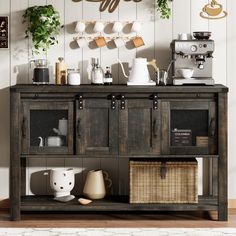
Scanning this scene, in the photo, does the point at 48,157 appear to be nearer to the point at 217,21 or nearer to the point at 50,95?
the point at 50,95

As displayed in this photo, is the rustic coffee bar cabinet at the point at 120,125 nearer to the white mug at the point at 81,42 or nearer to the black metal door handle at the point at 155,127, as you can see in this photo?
the black metal door handle at the point at 155,127

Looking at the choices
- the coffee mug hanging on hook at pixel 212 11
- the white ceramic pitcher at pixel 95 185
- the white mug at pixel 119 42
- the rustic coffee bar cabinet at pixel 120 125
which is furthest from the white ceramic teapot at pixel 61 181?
the coffee mug hanging on hook at pixel 212 11

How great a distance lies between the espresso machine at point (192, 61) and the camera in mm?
6070

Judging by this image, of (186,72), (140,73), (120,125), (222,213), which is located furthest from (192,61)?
(222,213)

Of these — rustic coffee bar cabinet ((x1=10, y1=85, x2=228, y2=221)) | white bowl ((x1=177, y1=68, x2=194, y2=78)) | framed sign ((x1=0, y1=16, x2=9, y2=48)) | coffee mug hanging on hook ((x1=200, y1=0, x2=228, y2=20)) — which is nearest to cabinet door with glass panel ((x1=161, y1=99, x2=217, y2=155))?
rustic coffee bar cabinet ((x1=10, y1=85, x2=228, y2=221))

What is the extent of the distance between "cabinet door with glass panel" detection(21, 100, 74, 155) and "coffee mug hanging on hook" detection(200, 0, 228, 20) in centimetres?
138

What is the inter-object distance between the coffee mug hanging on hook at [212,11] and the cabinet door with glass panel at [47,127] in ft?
4.52

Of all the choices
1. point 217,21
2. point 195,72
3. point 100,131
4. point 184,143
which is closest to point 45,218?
point 100,131

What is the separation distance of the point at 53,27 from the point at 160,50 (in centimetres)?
90

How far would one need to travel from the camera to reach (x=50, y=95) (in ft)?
19.5

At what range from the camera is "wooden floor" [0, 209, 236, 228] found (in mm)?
5840

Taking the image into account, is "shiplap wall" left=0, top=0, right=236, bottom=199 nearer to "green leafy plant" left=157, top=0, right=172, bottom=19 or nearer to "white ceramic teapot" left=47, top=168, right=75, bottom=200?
"green leafy plant" left=157, top=0, right=172, bottom=19

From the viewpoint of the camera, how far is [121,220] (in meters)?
6.01

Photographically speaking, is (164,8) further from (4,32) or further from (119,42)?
(4,32)
